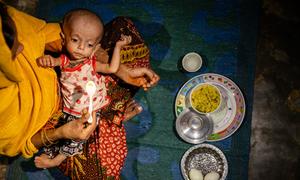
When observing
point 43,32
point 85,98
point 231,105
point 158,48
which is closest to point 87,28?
point 43,32

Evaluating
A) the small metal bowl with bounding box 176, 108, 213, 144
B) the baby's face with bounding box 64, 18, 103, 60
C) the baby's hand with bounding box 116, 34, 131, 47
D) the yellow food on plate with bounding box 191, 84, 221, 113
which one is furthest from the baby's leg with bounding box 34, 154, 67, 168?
the yellow food on plate with bounding box 191, 84, 221, 113

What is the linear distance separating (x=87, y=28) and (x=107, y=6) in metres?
1.34

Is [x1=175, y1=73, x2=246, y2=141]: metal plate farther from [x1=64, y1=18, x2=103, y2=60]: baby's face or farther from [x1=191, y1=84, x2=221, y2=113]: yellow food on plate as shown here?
→ [x1=64, y1=18, x2=103, y2=60]: baby's face

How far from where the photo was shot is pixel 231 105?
281 centimetres

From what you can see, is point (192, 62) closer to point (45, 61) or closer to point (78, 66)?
point (78, 66)

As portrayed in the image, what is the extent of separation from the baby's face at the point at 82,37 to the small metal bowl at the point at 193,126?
116cm

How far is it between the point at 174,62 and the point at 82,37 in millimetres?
1283

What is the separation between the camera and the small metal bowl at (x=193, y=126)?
9.16 ft

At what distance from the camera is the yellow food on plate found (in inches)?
107

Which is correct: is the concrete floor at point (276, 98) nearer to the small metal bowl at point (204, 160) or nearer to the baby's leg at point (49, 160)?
the small metal bowl at point (204, 160)

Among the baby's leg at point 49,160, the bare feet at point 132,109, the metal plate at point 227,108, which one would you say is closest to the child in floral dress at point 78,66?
the baby's leg at point 49,160

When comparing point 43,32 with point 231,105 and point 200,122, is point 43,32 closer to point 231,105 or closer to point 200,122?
point 200,122

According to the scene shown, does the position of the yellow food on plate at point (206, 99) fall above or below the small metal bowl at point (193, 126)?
above

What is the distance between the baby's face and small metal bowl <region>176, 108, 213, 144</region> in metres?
1.16
